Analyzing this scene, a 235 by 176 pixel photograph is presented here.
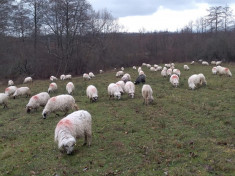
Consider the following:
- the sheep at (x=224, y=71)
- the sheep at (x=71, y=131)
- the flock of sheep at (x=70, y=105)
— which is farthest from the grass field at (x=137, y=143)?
the sheep at (x=224, y=71)

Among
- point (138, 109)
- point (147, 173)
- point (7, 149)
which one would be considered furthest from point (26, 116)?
point (147, 173)

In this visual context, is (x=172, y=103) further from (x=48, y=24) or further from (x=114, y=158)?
(x=48, y=24)

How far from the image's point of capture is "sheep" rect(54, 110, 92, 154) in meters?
7.82

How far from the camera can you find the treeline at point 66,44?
41.1m

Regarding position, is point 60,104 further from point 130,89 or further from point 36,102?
point 130,89

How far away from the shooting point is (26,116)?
1505 centimetres

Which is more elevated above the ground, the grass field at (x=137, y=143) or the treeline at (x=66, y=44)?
the treeline at (x=66, y=44)

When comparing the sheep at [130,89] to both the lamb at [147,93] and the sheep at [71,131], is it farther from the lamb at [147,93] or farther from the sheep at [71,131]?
the sheep at [71,131]

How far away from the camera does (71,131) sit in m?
8.27

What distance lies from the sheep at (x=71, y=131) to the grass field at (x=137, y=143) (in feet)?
1.40

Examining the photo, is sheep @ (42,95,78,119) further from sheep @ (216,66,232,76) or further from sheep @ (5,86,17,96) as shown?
sheep @ (216,66,232,76)

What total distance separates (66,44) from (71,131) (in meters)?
39.7

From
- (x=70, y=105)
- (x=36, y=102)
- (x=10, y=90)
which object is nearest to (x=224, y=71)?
(x=70, y=105)

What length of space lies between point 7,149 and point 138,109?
25.1 feet
